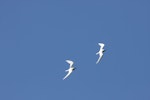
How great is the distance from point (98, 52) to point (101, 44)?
19.4 ft

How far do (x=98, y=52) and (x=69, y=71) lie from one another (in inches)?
369

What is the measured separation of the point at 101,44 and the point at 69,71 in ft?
41.1

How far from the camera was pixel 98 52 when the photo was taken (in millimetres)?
155875

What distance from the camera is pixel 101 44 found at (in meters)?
161

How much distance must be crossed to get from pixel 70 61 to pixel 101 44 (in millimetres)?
9892

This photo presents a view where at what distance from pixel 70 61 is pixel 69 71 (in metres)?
4.79

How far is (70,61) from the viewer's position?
160 metres

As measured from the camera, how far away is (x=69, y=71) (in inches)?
6156
